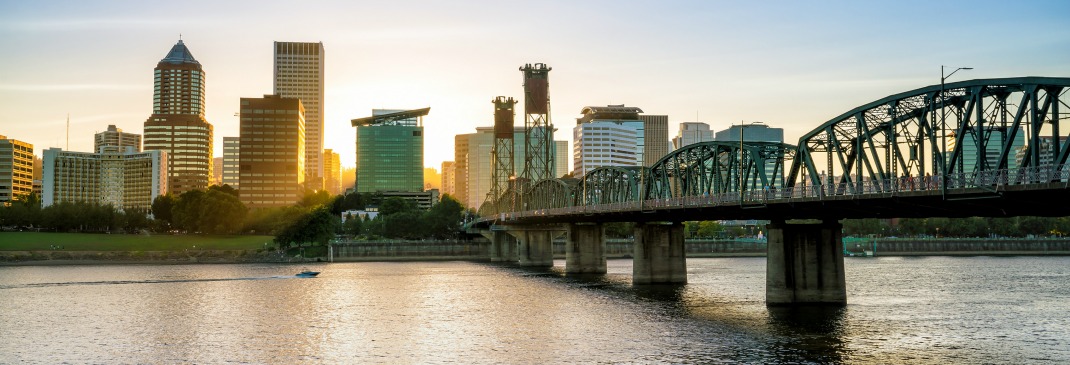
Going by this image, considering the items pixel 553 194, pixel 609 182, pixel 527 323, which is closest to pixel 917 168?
pixel 527 323

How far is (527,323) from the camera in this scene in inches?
3076

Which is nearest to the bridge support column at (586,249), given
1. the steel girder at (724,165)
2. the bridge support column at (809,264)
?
the steel girder at (724,165)

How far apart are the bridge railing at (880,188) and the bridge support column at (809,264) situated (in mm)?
4181

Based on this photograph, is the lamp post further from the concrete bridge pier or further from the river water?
the concrete bridge pier

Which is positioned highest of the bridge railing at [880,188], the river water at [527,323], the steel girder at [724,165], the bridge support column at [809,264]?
the steel girder at [724,165]

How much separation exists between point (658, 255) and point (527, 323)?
144 feet

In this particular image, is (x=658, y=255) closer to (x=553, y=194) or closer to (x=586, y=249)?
(x=586, y=249)

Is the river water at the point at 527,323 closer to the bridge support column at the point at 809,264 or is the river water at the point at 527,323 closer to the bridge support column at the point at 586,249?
the bridge support column at the point at 809,264

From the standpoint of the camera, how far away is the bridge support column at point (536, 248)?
609ft

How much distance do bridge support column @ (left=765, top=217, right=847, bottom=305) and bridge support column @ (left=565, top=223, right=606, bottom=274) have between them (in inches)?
2658

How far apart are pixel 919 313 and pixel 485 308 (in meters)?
37.5

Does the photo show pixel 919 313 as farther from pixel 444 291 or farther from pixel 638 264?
pixel 444 291

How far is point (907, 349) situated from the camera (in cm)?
5950

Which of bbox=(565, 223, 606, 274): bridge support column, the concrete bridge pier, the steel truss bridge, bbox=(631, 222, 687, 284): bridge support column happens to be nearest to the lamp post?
the steel truss bridge
